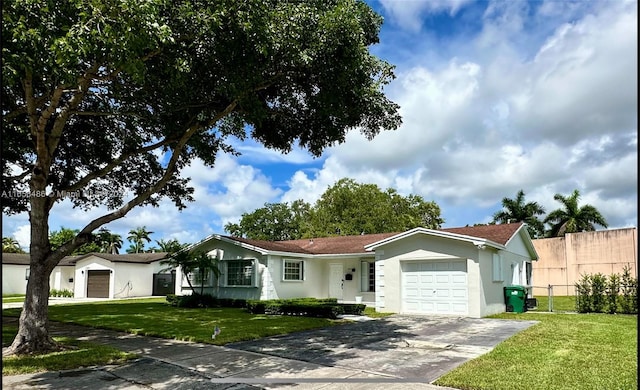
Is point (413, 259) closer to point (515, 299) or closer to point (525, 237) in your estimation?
point (515, 299)

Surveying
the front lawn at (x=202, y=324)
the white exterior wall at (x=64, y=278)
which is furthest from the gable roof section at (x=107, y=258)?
the front lawn at (x=202, y=324)

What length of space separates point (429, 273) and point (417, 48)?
10167mm

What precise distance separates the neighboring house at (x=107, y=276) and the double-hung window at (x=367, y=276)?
639 inches

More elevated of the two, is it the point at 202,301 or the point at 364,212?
the point at 364,212

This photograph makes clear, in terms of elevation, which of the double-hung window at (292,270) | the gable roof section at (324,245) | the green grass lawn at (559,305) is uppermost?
the gable roof section at (324,245)

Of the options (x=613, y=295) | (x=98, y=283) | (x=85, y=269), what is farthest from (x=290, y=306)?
(x=85, y=269)

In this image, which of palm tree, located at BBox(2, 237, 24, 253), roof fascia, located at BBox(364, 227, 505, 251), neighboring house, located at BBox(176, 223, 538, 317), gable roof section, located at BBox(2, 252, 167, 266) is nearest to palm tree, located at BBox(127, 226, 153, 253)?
palm tree, located at BBox(2, 237, 24, 253)

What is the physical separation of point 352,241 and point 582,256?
14.3 metres

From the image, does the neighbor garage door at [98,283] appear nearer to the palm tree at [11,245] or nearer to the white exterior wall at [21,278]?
the white exterior wall at [21,278]

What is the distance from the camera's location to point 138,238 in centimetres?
6488

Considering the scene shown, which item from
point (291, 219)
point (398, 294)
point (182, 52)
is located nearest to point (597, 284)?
point (398, 294)

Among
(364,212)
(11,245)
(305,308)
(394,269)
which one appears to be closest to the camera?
(305,308)

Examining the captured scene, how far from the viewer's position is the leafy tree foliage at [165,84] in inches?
262

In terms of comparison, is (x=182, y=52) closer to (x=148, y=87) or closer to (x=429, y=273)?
(x=148, y=87)
